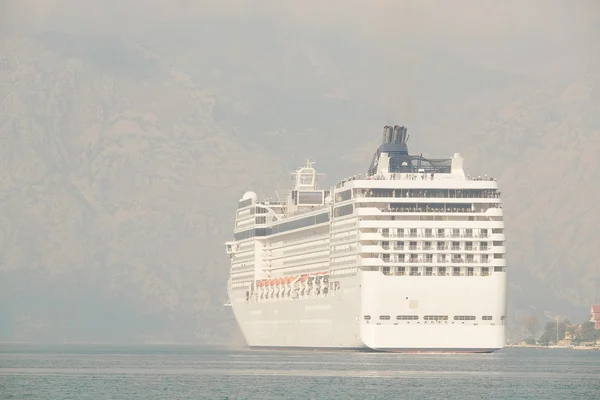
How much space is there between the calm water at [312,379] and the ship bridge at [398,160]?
766 inches

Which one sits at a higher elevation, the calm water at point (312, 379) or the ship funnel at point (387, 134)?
the ship funnel at point (387, 134)

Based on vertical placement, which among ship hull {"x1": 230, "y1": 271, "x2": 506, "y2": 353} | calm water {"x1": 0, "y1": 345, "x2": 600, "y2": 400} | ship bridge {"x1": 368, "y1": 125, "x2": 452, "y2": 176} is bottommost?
calm water {"x1": 0, "y1": 345, "x2": 600, "y2": 400}

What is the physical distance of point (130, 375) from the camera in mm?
148500

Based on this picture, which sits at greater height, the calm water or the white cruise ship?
the white cruise ship

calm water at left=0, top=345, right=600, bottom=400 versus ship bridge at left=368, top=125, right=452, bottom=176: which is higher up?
ship bridge at left=368, top=125, right=452, bottom=176

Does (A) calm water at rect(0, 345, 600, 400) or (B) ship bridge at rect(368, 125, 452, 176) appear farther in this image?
(B) ship bridge at rect(368, 125, 452, 176)

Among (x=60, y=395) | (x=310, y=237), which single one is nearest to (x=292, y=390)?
(x=60, y=395)

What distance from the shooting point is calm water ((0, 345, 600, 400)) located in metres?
A: 122

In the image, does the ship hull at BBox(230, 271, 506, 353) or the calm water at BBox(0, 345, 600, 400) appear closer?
the calm water at BBox(0, 345, 600, 400)

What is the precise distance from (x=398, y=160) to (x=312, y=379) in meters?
45.7

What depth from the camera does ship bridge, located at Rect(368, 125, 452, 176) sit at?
17225 centimetres

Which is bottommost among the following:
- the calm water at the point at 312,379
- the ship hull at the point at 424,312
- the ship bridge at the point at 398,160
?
the calm water at the point at 312,379

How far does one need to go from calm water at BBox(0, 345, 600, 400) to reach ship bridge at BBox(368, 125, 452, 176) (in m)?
19.5

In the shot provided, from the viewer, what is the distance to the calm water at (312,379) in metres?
122
